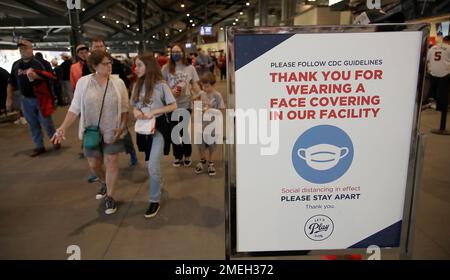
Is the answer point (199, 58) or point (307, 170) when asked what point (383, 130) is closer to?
point (307, 170)

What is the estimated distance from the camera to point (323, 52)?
1502 millimetres

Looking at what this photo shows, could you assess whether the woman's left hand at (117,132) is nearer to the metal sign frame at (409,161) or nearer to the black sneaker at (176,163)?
the black sneaker at (176,163)

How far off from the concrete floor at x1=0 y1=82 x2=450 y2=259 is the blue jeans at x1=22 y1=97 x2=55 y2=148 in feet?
2.39

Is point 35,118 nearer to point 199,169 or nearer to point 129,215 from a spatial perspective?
point 199,169

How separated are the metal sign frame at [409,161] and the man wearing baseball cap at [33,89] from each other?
5192 mm

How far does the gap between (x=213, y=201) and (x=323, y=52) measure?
2.67 m

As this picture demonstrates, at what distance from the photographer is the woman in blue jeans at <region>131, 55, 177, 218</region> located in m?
3.32

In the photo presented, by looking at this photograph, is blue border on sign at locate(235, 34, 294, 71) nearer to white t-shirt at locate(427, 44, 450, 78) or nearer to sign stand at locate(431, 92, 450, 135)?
sign stand at locate(431, 92, 450, 135)

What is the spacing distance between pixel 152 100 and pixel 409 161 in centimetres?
238

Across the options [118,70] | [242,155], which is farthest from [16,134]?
[242,155]

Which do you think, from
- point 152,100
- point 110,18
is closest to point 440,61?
point 152,100

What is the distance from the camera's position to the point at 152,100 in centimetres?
334

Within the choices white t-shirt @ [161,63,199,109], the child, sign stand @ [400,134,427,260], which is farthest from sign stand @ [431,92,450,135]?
sign stand @ [400,134,427,260]
